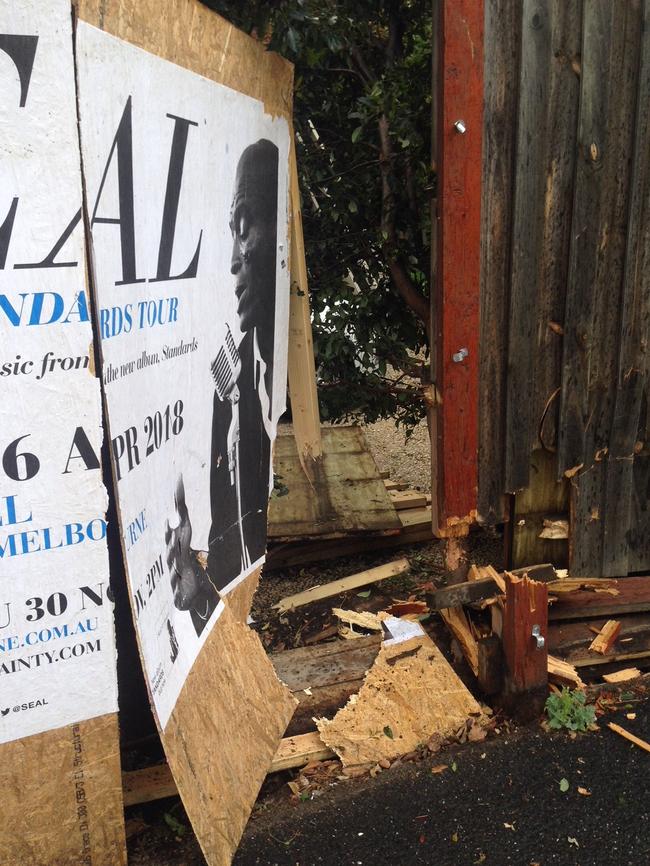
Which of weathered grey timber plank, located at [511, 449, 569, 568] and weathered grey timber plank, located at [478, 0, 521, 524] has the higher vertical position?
weathered grey timber plank, located at [478, 0, 521, 524]

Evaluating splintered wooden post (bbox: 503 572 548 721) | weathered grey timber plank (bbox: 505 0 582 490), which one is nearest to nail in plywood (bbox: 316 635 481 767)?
splintered wooden post (bbox: 503 572 548 721)

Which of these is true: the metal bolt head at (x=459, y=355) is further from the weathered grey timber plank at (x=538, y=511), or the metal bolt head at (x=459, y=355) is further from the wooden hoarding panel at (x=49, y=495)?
the wooden hoarding panel at (x=49, y=495)

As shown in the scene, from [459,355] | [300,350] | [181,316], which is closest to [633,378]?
[459,355]

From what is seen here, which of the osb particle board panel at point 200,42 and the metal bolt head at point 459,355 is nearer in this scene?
the osb particle board panel at point 200,42

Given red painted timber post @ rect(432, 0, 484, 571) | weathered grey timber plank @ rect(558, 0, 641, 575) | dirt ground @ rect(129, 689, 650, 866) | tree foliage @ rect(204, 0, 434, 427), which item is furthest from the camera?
tree foliage @ rect(204, 0, 434, 427)

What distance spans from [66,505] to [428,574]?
3.44 meters

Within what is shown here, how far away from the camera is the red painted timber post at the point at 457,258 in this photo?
3.11 m

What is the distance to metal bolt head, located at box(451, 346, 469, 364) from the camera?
11.3ft

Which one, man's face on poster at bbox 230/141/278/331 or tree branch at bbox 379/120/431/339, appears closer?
man's face on poster at bbox 230/141/278/331

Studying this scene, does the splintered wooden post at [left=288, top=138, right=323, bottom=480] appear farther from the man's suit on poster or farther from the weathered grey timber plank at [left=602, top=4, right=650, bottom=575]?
the weathered grey timber plank at [left=602, top=4, right=650, bottom=575]

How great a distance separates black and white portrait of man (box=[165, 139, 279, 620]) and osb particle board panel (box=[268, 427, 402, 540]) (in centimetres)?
164

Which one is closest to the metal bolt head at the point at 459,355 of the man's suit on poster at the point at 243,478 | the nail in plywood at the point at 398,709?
the man's suit on poster at the point at 243,478

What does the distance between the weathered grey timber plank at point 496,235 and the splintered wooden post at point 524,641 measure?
1.67ft

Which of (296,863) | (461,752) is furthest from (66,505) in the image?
(461,752)
